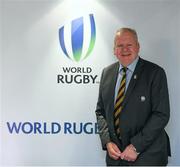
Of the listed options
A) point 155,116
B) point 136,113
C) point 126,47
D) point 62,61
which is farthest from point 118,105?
point 62,61

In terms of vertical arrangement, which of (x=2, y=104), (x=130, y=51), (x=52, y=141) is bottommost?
(x=52, y=141)

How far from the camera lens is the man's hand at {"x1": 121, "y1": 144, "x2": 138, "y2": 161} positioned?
2.88 meters

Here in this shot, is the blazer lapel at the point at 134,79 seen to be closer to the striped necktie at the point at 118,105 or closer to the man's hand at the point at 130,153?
the striped necktie at the point at 118,105

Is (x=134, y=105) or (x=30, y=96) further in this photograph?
(x=30, y=96)

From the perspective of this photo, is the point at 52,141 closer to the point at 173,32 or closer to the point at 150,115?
the point at 150,115

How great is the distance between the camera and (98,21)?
3.62 meters

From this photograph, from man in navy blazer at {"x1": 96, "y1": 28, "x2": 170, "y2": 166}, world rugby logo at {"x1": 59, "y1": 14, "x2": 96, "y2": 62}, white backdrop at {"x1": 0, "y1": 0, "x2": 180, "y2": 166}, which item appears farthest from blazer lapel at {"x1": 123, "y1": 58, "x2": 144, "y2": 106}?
world rugby logo at {"x1": 59, "y1": 14, "x2": 96, "y2": 62}

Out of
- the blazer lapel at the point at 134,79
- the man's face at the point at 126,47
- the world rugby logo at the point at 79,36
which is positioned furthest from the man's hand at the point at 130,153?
the world rugby logo at the point at 79,36

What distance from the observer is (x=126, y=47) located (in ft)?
9.96

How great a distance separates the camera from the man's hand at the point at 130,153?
288 cm

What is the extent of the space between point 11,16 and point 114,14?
106 centimetres

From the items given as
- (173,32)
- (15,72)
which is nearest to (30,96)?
(15,72)

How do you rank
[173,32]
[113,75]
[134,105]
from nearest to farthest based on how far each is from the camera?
[134,105] < [113,75] < [173,32]

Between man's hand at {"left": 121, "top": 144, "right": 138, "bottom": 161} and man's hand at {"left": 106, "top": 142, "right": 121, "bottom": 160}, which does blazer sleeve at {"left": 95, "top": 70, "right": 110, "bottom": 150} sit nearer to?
man's hand at {"left": 106, "top": 142, "right": 121, "bottom": 160}
